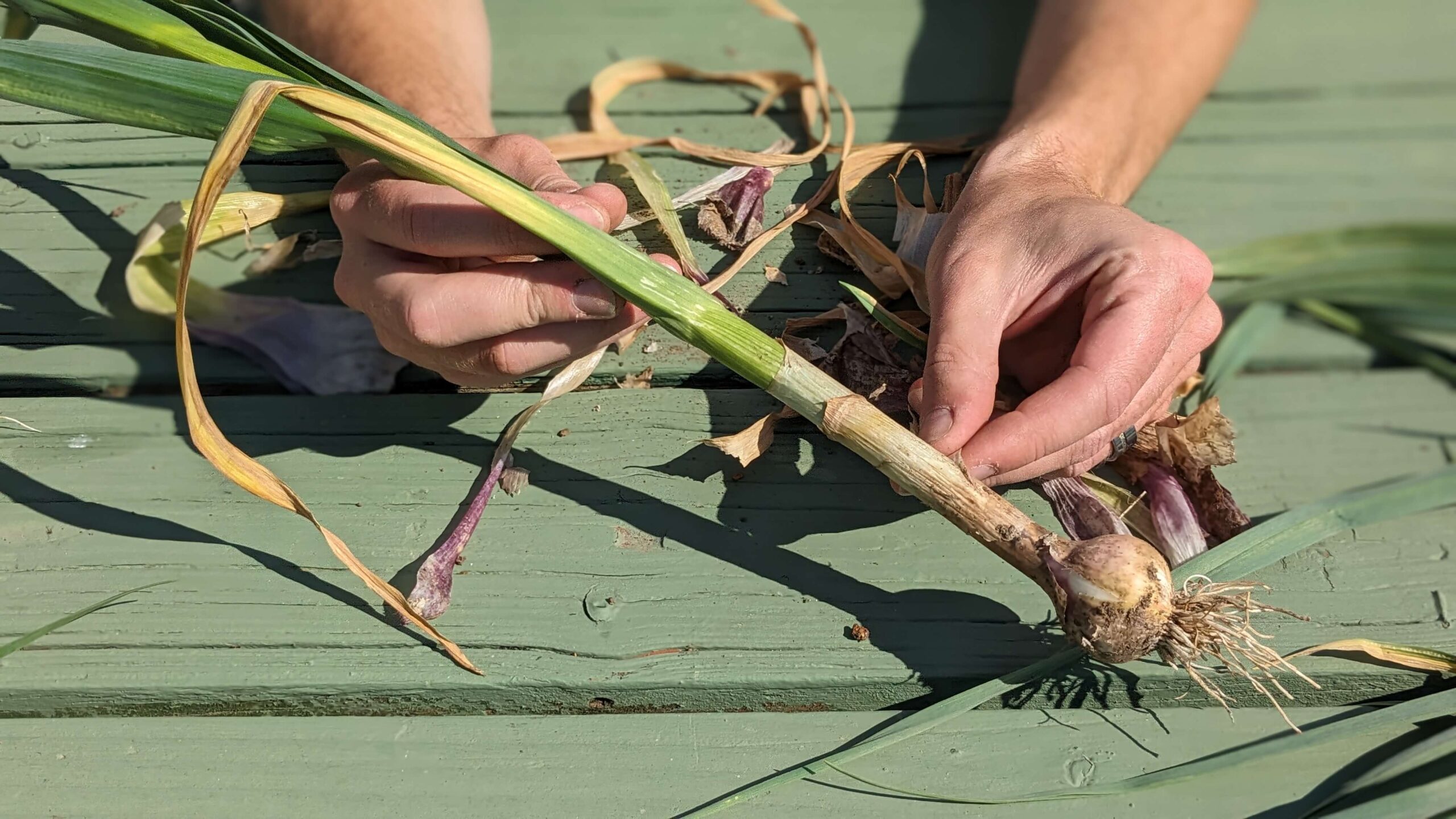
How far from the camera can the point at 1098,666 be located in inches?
41.4

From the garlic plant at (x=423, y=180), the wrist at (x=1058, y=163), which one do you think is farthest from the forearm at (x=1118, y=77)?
the garlic plant at (x=423, y=180)

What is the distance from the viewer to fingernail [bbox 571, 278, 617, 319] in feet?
3.24

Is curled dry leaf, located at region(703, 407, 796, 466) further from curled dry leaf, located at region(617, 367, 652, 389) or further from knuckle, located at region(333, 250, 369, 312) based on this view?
knuckle, located at region(333, 250, 369, 312)

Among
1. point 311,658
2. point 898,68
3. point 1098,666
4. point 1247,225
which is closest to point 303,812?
point 311,658

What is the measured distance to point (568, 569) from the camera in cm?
111

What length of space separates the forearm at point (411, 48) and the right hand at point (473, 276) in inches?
12.2

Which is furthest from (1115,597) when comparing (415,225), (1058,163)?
(415,225)

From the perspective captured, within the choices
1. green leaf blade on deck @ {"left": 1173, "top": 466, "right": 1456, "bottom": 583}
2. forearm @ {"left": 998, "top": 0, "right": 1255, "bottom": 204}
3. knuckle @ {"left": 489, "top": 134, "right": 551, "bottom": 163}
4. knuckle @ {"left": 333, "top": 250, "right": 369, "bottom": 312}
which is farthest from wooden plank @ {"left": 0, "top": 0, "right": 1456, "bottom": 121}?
green leaf blade on deck @ {"left": 1173, "top": 466, "right": 1456, "bottom": 583}

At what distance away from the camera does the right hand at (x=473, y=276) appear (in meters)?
0.99

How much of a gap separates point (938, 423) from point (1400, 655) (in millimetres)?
605

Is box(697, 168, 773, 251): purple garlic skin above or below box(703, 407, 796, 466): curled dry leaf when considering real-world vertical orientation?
above

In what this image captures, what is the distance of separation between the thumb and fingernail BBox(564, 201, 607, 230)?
41 centimetres

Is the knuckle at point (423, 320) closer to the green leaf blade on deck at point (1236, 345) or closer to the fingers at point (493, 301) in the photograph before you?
the fingers at point (493, 301)

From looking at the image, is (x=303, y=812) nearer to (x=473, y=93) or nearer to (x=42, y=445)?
(x=42, y=445)
